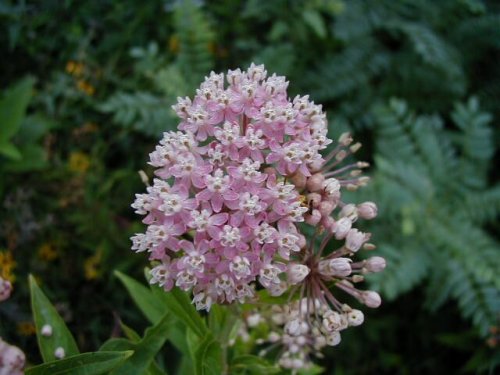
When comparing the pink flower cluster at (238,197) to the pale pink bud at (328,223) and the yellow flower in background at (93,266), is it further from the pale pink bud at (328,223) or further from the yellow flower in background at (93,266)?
the yellow flower in background at (93,266)

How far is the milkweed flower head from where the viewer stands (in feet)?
4.28

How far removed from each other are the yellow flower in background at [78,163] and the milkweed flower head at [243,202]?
5.61ft

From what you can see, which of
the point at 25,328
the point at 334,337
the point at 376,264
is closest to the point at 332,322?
the point at 334,337

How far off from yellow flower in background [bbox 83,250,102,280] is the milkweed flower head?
4.82 ft

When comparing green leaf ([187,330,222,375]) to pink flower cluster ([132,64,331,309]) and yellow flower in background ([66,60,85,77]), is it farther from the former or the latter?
yellow flower in background ([66,60,85,77])

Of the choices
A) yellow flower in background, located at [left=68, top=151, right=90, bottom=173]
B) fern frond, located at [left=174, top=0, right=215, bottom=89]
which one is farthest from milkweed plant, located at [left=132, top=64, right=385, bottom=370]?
fern frond, located at [left=174, top=0, right=215, bottom=89]

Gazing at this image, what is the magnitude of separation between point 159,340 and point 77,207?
1.50 metres

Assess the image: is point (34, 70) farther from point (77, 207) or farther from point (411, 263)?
point (411, 263)

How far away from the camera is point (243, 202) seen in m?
1.30

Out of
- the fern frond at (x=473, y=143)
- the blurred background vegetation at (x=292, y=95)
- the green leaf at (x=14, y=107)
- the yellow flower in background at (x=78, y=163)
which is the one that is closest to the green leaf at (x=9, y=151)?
the blurred background vegetation at (x=292, y=95)

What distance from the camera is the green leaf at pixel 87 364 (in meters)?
1.33

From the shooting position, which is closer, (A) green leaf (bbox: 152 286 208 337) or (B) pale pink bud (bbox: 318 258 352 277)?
(B) pale pink bud (bbox: 318 258 352 277)

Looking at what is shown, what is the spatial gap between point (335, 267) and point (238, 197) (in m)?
0.30

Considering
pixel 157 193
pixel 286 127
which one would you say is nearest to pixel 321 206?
pixel 286 127
